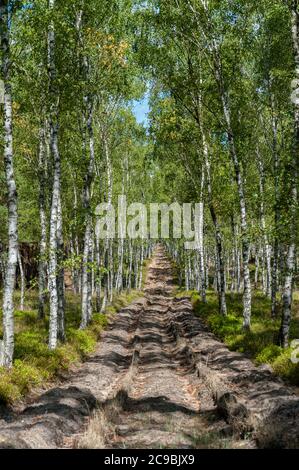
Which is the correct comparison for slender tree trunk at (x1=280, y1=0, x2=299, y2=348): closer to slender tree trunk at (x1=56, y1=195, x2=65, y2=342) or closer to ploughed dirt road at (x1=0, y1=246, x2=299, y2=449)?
ploughed dirt road at (x1=0, y1=246, x2=299, y2=449)

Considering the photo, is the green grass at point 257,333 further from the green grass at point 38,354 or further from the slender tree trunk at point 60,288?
the slender tree trunk at point 60,288

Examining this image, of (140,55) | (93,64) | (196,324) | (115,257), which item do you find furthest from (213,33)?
(115,257)

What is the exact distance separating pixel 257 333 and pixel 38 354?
33.0ft

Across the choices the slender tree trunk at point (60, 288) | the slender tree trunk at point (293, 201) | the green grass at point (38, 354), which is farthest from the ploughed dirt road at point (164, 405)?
the slender tree trunk at point (293, 201)

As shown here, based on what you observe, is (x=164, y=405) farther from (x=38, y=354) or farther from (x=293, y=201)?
(x=293, y=201)

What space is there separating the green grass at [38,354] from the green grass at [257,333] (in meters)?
6.35

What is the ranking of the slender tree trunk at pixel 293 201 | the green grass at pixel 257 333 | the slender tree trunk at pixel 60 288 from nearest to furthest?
the green grass at pixel 257 333
the slender tree trunk at pixel 293 201
the slender tree trunk at pixel 60 288

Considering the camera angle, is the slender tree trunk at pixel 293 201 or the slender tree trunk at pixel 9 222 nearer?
the slender tree trunk at pixel 9 222

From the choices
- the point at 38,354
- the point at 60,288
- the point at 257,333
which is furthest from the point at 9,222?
the point at 257,333

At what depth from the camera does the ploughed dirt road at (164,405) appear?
9.04 metres

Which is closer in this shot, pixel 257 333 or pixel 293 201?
pixel 293 201

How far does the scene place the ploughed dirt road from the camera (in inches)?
356

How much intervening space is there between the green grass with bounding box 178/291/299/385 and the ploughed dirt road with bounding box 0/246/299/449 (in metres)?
0.53

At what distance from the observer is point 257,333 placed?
836 inches
